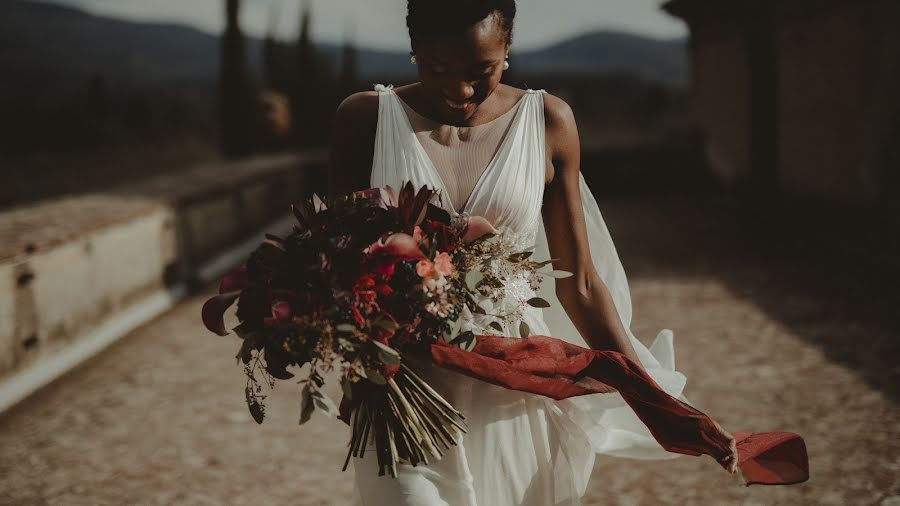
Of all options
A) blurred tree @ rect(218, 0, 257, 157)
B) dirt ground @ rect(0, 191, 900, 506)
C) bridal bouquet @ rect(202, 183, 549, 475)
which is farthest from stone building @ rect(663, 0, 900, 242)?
blurred tree @ rect(218, 0, 257, 157)

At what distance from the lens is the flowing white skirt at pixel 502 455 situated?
2.25 meters

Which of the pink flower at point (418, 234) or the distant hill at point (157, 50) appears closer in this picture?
the pink flower at point (418, 234)

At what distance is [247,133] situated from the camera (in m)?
19.2

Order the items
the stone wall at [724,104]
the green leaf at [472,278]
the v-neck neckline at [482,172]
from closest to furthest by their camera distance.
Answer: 1. the green leaf at [472,278]
2. the v-neck neckline at [482,172]
3. the stone wall at [724,104]

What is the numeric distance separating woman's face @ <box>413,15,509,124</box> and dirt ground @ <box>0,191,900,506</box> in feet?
8.41

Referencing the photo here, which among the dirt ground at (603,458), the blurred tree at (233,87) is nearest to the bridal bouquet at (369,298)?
the dirt ground at (603,458)

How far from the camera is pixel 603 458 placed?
4.70m

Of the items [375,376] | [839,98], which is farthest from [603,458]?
[839,98]

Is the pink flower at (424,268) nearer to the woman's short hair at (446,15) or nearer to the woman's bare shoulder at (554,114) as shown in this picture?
the woman's short hair at (446,15)

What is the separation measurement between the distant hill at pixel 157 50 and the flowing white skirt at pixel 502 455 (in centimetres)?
8419

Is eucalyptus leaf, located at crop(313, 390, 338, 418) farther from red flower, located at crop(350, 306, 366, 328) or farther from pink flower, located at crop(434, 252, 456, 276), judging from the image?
pink flower, located at crop(434, 252, 456, 276)

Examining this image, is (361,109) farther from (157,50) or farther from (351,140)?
(157,50)

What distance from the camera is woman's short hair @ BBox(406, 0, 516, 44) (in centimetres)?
211

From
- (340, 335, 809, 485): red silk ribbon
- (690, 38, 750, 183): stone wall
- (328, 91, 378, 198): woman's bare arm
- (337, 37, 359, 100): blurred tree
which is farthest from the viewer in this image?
(337, 37, 359, 100): blurred tree
